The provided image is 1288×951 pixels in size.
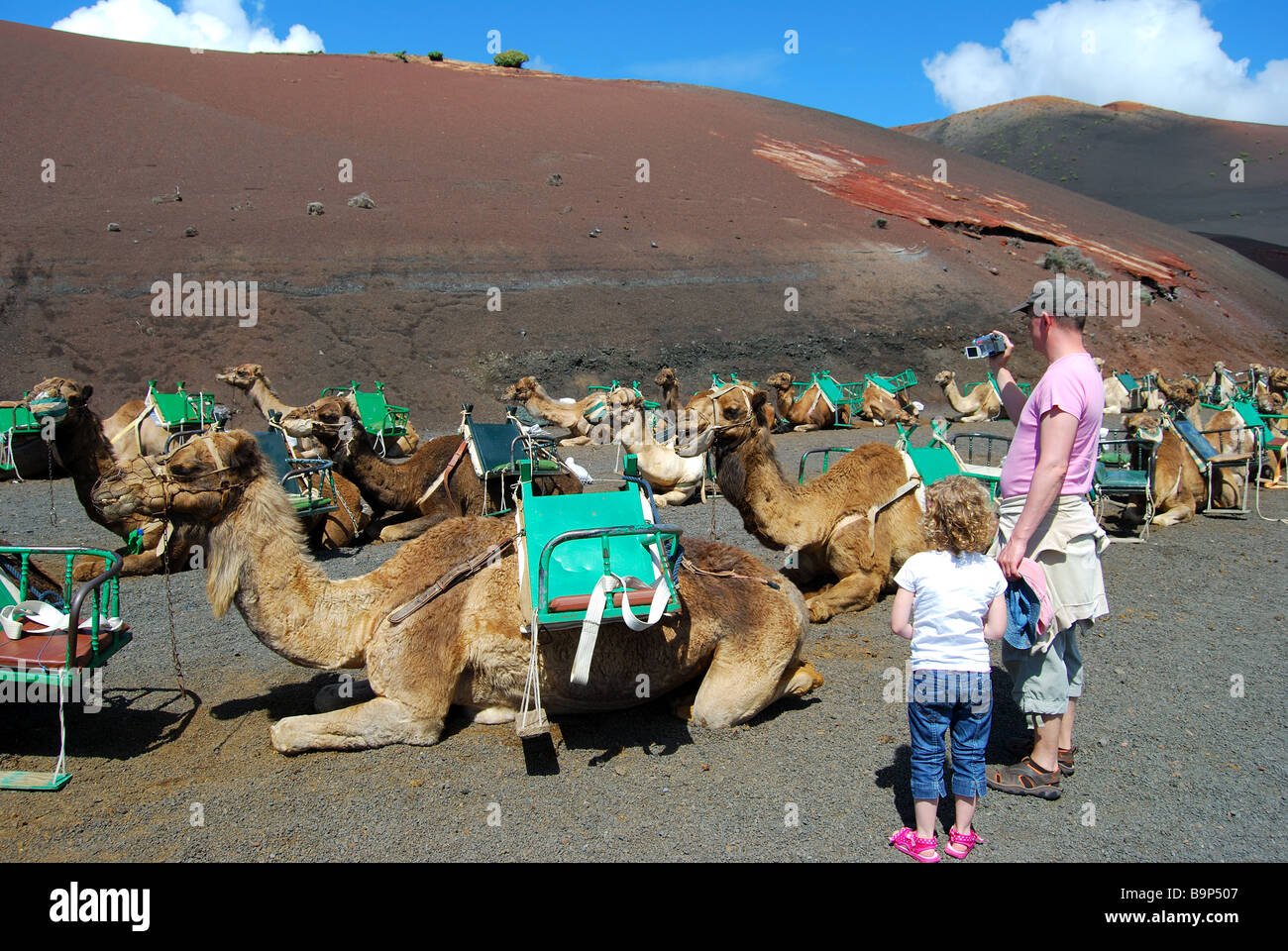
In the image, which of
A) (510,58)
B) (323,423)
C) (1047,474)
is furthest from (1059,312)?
(510,58)

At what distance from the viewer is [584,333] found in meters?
29.7

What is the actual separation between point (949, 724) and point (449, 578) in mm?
2616

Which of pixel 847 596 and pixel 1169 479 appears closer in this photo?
pixel 847 596

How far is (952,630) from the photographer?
131 inches

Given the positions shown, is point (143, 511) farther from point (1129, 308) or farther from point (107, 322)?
point (1129, 308)

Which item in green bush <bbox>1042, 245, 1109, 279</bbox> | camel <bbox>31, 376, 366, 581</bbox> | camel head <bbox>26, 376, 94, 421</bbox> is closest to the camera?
camel head <bbox>26, 376, 94, 421</bbox>

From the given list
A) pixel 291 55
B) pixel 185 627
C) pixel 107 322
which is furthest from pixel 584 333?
pixel 291 55

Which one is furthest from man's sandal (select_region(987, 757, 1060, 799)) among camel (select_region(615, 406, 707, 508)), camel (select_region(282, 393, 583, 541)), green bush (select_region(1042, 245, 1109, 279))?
green bush (select_region(1042, 245, 1109, 279))

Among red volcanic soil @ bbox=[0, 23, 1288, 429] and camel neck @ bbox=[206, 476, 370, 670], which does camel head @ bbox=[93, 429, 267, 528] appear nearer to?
camel neck @ bbox=[206, 476, 370, 670]

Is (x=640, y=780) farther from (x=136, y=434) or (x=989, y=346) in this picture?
(x=136, y=434)

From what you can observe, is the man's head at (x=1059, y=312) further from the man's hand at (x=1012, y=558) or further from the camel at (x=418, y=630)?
the camel at (x=418, y=630)

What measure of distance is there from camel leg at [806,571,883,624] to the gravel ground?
0.61 metres

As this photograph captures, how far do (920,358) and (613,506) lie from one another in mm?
28871

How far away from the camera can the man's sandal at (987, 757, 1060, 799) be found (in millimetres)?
3994
